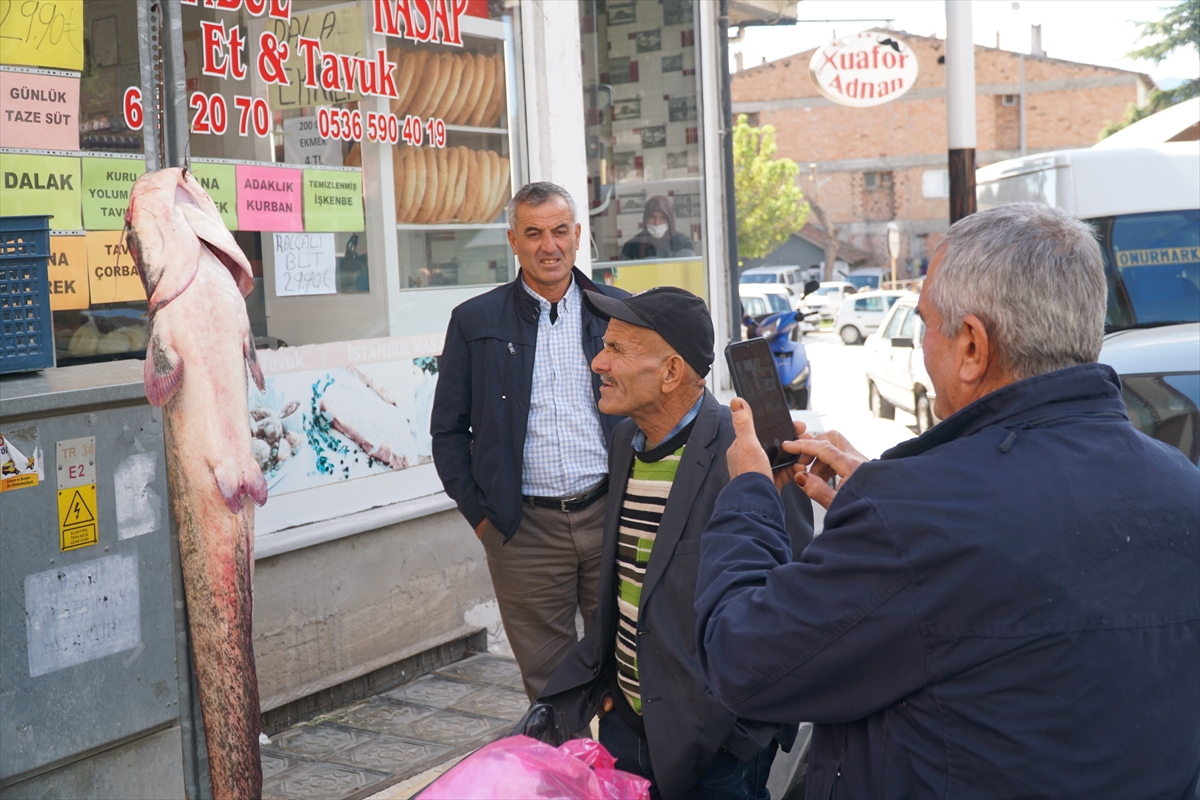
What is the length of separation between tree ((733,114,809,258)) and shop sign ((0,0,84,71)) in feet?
139

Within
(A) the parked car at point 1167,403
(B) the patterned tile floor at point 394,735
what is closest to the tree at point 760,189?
(A) the parked car at point 1167,403

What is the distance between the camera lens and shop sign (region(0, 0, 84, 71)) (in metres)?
4.05

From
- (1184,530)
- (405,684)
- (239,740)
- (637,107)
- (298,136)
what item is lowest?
(405,684)

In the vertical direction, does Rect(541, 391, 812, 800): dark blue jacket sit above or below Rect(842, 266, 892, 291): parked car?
below

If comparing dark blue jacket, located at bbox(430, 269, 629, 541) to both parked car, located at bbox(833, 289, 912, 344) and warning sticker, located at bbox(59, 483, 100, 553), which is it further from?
parked car, located at bbox(833, 289, 912, 344)

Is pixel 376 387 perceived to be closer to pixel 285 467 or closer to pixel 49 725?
pixel 285 467

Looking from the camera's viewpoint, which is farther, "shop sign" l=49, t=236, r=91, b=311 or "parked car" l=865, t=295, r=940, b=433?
"parked car" l=865, t=295, r=940, b=433

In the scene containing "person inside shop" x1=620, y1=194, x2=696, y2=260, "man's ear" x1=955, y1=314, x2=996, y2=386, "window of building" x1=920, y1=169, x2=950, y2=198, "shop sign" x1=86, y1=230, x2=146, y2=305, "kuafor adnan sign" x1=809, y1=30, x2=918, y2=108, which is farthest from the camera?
"window of building" x1=920, y1=169, x2=950, y2=198

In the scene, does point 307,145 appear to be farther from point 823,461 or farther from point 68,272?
A: point 823,461

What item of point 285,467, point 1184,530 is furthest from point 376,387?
point 1184,530

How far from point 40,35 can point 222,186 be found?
3.07 ft

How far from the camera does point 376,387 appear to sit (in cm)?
552

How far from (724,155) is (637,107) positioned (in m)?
0.76

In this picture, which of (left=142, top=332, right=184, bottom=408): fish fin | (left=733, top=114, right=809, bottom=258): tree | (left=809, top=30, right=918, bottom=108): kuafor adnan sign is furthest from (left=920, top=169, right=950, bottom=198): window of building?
(left=142, top=332, right=184, bottom=408): fish fin
